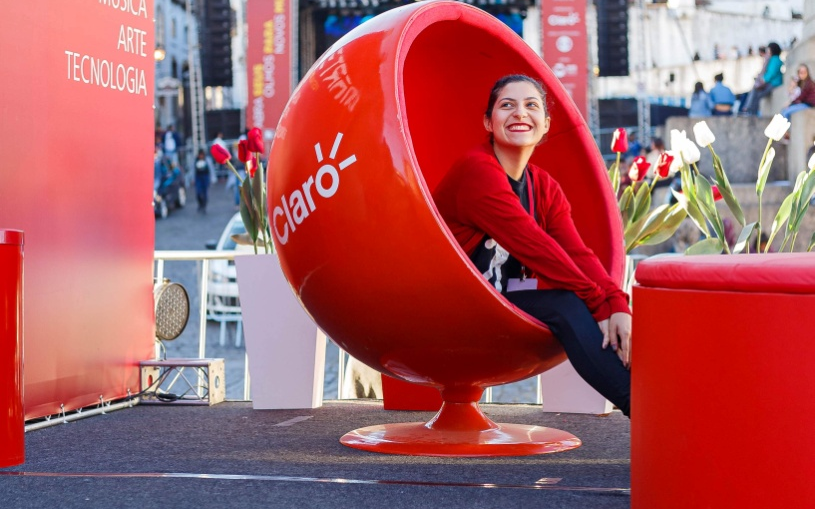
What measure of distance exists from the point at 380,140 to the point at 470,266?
40 cm

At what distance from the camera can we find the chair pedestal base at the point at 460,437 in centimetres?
321

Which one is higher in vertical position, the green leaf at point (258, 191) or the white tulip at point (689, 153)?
the white tulip at point (689, 153)

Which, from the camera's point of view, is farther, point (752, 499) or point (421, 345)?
point (421, 345)

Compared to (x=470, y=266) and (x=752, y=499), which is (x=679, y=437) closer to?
(x=752, y=499)

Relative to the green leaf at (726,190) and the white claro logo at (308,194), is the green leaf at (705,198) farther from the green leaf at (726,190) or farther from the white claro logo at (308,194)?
the white claro logo at (308,194)

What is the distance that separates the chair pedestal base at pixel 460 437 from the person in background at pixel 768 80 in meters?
9.70

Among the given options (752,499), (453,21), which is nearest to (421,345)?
(453,21)

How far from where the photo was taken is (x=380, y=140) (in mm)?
2938

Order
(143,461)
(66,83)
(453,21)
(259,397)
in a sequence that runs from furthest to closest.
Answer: (259,397) → (66,83) → (453,21) → (143,461)

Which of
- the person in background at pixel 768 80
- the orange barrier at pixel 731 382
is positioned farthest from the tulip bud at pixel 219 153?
the person in background at pixel 768 80

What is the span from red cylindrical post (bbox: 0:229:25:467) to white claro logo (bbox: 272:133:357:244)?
72cm

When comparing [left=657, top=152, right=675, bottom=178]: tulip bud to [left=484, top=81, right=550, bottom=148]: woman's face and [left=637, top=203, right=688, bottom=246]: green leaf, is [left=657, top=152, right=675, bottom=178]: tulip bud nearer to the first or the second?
[left=637, top=203, right=688, bottom=246]: green leaf

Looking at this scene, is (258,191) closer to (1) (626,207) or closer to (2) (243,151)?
(2) (243,151)

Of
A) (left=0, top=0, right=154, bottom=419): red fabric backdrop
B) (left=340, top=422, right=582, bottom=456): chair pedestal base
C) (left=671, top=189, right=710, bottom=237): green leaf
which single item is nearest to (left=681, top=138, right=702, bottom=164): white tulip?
(left=671, top=189, right=710, bottom=237): green leaf
